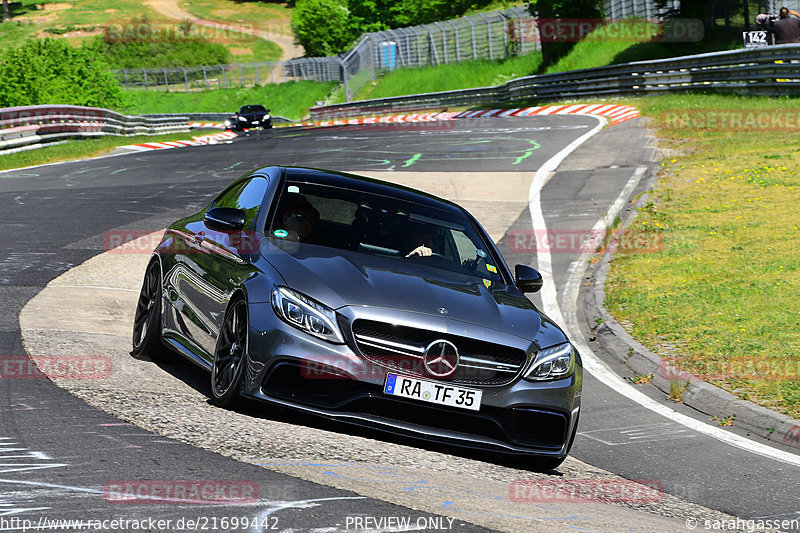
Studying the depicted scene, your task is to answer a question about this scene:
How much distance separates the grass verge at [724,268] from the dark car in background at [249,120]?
32.9 meters

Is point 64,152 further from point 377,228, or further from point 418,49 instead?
point 418,49

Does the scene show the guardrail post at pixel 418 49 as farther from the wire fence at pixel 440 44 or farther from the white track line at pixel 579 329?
the white track line at pixel 579 329

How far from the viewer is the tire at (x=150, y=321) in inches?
314

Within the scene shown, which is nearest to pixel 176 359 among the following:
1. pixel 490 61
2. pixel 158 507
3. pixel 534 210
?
pixel 158 507

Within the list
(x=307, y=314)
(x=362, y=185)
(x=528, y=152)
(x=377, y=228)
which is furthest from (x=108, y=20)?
(x=307, y=314)

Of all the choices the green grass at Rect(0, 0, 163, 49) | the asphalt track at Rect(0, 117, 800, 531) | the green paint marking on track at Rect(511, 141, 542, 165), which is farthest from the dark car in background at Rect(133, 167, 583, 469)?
the green grass at Rect(0, 0, 163, 49)

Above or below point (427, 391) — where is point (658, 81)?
below

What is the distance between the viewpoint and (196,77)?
102 metres

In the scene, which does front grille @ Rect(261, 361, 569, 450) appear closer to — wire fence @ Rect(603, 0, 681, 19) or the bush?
wire fence @ Rect(603, 0, 681, 19)

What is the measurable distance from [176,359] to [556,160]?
16.4 m

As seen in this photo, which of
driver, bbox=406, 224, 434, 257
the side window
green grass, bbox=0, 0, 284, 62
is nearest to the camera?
driver, bbox=406, 224, 434, 257

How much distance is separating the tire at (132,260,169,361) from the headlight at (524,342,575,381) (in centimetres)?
307

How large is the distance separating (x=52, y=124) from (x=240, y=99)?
62086 mm

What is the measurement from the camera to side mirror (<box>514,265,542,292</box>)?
298 inches
